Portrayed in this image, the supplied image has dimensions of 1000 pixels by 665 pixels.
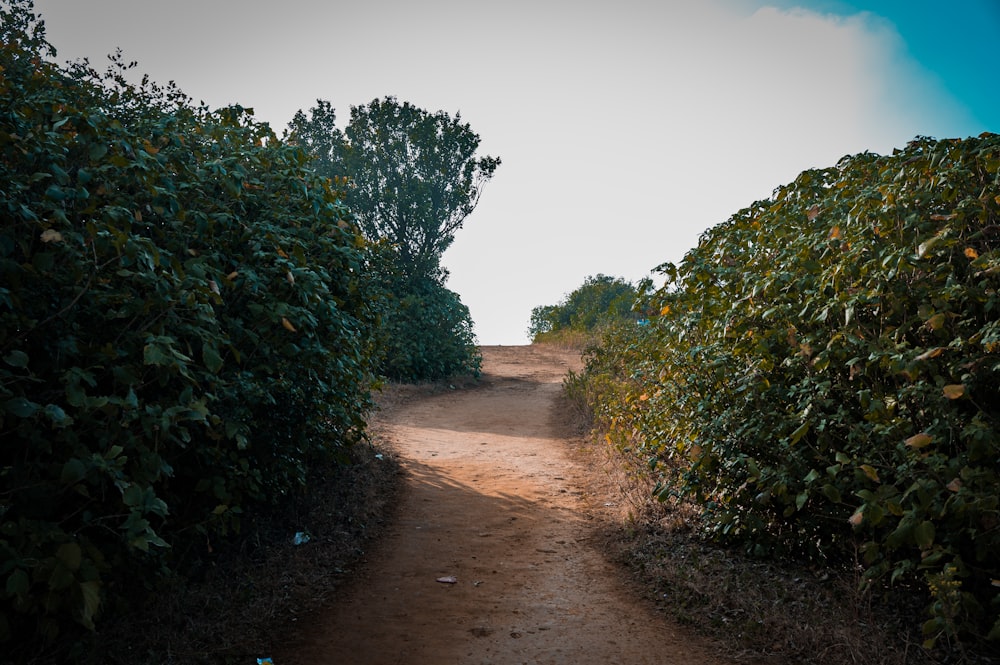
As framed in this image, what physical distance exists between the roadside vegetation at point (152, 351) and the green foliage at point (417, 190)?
926cm

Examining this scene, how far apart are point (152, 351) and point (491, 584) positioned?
3.12 metres

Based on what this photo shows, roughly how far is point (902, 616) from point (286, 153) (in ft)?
18.5

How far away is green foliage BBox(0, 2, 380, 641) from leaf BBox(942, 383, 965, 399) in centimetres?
371

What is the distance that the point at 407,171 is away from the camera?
16750 millimetres

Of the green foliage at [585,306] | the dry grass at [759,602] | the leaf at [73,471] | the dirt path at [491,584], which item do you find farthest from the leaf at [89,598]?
the green foliage at [585,306]

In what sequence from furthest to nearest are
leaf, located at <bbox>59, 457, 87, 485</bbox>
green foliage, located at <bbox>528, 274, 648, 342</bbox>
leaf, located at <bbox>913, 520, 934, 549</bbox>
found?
green foliage, located at <bbox>528, 274, 648, 342</bbox> → leaf, located at <bbox>913, 520, 934, 549</bbox> → leaf, located at <bbox>59, 457, 87, 485</bbox>

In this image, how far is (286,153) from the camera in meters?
5.91

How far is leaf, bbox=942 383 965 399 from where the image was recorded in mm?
3334

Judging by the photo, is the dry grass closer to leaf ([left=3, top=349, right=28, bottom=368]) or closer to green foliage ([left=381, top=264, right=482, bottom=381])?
leaf ([left=3, top=349, right=28, bottom=368])

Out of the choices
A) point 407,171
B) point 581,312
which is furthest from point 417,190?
point 581,312

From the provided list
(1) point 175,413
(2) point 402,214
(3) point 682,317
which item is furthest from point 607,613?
(2) point 402,214

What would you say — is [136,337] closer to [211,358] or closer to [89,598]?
[211,358]

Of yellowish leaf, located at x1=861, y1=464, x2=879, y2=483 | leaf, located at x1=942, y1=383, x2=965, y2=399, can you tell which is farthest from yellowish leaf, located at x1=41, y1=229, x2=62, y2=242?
leaf, located at x1=942, y1=383, x2=965, y2=399

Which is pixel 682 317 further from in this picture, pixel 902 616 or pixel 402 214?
pixel 402 214
